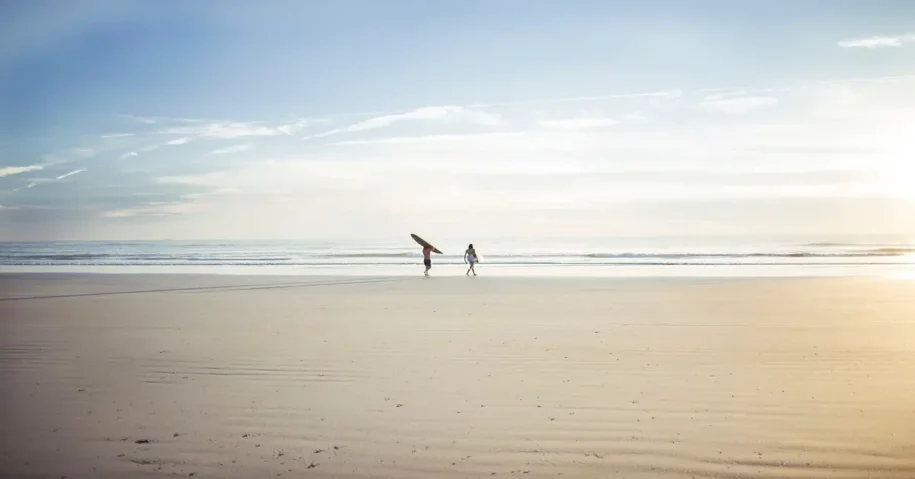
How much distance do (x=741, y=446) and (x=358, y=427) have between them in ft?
11.5

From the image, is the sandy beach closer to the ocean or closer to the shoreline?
the shoreline

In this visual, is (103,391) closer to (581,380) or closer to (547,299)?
(581,380)

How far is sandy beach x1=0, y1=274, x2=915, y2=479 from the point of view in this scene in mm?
5320

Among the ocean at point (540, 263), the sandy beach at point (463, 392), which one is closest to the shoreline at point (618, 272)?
the ocean at point (540, 263)

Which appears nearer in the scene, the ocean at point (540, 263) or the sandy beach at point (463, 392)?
the sandy beach at point (463, 392)

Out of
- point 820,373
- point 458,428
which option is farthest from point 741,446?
point 820,373

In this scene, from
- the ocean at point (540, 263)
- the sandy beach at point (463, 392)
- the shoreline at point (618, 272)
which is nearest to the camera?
the sandy beach at point (463, 392)

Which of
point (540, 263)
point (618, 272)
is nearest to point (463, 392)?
point (618, 272)

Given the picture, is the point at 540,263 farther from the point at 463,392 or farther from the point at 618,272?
the point at 463,392

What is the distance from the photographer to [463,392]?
743 centimetres

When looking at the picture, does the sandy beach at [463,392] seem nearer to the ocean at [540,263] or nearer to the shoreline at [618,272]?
the shoreline at [618,272]

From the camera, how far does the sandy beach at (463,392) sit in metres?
5.32

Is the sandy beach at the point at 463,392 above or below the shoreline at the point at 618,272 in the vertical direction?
below

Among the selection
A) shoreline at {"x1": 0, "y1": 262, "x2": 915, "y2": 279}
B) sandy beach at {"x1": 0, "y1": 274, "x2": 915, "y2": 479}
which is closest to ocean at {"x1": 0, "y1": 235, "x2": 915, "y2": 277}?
shoreline at {"x1": 0, "y1": 262, "x2": 915, "y2": 279}
